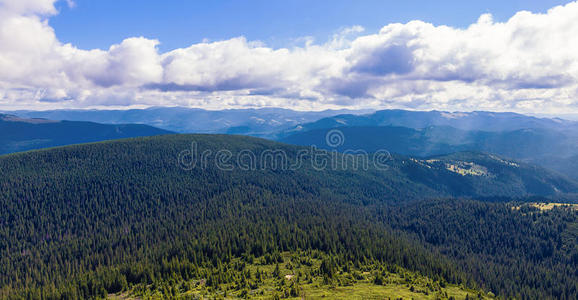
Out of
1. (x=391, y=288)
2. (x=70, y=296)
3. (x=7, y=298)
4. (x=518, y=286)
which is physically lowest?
(x=518, y=286)

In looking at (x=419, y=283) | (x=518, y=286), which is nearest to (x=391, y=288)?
(x=419, y=283)

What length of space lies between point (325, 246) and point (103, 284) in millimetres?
117629

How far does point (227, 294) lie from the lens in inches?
4592

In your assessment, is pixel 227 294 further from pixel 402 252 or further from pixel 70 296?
pixel 402 252

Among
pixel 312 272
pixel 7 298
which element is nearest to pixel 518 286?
pixel 312 272

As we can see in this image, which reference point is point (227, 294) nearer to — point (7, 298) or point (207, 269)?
point (207, 269)

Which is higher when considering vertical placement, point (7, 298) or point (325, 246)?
point (325, 246)

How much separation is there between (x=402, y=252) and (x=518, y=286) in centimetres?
7958

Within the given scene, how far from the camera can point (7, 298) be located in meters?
149

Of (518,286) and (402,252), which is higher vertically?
(402,252)

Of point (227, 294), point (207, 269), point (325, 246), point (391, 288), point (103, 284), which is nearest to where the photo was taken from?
point (227, 294)

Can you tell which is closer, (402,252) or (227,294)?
(227,294)

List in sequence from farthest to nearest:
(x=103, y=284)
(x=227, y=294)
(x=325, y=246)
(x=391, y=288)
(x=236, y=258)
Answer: (x=325, y=246) → (x=236, y=258) → (x=103, y=284) → (x=391, y=288) → (x=227, y=294)

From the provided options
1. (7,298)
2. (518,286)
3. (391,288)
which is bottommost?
(518,286)
